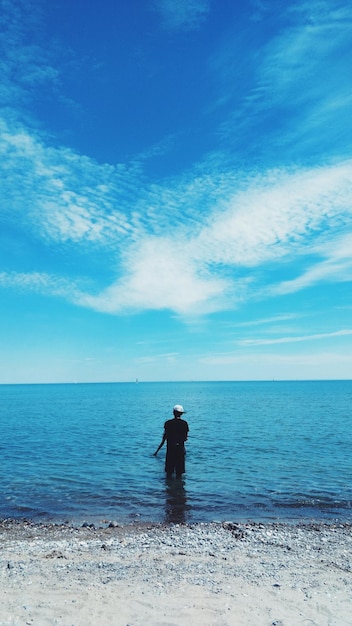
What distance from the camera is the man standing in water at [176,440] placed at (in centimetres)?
1839

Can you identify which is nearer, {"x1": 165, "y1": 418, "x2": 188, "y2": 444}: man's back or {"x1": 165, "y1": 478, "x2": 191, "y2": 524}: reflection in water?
{"x1": 165, "y1": 478, "x2": 191, "y2": 524}: reflection in water

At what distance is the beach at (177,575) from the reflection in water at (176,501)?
3.81ft

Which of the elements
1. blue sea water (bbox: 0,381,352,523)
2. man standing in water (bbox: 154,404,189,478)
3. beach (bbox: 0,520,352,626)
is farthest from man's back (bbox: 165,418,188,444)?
beach (bbox: 0,520,352,626)

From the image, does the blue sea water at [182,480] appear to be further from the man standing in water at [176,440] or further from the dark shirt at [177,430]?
the dark shirt at [177,430]

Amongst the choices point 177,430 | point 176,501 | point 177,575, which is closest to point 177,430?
point 177,430

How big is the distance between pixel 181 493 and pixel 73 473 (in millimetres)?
7478

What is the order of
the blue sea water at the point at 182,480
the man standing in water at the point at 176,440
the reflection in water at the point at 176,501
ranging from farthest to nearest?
1. the man standing in water at the point at 176,440
2. the blue sea water at the point at 182,480
3. the reflection in water at the point at 176,501

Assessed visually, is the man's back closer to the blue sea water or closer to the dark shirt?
the dark shirt

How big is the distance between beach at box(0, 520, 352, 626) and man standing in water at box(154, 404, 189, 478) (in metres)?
5.09

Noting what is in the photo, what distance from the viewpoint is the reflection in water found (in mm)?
14726

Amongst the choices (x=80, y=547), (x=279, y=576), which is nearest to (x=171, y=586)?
(x=279, y=576)

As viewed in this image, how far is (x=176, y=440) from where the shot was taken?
1856cm

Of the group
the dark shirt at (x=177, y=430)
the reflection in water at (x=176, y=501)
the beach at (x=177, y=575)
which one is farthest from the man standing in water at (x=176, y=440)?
the beach at (x=177, y=575)

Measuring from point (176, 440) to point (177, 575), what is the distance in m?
9.49
